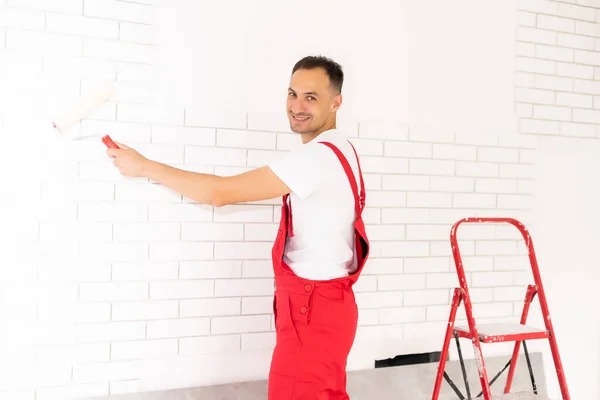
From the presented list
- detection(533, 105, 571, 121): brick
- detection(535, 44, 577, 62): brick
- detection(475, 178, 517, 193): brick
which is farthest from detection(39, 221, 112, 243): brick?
detection(535, 44, 577, 62): brick

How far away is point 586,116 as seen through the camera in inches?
127

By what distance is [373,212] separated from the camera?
2760mm

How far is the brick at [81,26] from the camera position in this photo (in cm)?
218

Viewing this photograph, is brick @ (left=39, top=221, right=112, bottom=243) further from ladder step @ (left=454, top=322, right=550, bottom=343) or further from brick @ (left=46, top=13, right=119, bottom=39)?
ladder step @ (left=454, top=322, right=550, bottom=343)

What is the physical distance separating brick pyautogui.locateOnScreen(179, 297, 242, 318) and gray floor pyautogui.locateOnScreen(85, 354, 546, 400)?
1.00ft

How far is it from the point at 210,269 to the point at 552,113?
2.01 metres

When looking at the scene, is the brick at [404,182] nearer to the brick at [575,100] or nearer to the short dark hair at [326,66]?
the short dark hair at [326,66]

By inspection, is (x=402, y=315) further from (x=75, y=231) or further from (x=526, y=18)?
(x=526, y=18)

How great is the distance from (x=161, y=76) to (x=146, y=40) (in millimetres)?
149

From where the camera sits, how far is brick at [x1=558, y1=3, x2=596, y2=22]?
3154mm

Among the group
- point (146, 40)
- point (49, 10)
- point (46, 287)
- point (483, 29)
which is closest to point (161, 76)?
point (146, 40)

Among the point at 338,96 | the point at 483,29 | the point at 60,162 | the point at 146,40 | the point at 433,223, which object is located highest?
the point at 483,29

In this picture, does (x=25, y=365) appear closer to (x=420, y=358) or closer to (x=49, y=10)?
(x=49, y=10)

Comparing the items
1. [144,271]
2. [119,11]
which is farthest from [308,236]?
[119,11]
